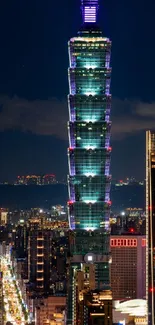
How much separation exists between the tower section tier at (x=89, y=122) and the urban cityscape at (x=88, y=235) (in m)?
0.03

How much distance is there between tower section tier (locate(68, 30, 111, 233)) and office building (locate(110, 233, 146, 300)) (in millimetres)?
5039

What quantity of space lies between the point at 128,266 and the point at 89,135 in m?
7.17

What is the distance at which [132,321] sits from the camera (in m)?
31.2

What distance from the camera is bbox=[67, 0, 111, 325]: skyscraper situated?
35188mm

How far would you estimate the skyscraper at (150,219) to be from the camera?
2759cm

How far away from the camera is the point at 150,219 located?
28109 millimetres

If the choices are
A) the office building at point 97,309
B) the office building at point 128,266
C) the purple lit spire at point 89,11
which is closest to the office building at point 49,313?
the office building at point 128,266

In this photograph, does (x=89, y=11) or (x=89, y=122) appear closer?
(x=89, y=122)

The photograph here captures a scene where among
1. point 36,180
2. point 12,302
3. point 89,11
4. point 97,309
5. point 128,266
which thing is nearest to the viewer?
point 97,309

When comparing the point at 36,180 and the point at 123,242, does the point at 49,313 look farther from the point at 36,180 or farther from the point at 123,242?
the point at 36,180

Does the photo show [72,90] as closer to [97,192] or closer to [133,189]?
[97,192]

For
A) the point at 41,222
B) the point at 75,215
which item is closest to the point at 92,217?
the point at 75,215

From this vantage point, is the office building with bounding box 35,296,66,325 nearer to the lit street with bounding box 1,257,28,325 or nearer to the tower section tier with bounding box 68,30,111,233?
the lit street with bounding box 1,257,28,325

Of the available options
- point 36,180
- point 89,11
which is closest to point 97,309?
point 89,11
